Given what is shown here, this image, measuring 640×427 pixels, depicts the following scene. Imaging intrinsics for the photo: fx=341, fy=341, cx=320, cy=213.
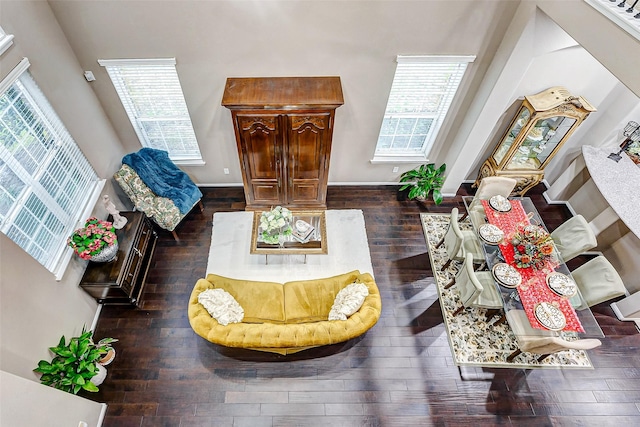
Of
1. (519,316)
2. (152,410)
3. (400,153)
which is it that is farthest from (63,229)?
(519,316)

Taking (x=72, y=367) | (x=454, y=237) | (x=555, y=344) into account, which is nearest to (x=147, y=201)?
(x=72, y=367)

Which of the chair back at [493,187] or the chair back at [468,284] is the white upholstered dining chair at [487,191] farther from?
the chair back at [468,284]

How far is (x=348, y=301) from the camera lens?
3633 millimetres

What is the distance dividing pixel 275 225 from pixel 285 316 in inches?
45.0

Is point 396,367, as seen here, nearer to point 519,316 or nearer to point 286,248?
point 519,316

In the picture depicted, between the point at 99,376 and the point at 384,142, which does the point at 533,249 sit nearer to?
the point at 384,142

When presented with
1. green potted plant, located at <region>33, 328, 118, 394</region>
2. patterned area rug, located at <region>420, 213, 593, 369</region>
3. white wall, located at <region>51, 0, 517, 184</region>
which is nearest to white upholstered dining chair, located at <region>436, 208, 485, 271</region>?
patterned area rug, located at <region>420, 213, 593, 369</region>

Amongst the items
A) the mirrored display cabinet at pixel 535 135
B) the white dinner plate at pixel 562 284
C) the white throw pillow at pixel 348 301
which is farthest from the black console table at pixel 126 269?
the mirrored display cabinet at pixel 535 135

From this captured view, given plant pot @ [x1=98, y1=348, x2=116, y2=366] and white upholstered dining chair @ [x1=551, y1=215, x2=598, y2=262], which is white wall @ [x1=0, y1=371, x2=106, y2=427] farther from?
white upholstered dining chair @ [x1=551, y1=215, x2=598, y2=262]

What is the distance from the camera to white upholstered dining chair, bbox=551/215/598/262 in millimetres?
3990

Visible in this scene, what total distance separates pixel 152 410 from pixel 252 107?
352 centimetres

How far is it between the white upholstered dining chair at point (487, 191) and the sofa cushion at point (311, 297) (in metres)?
1.79

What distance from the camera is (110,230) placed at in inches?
160

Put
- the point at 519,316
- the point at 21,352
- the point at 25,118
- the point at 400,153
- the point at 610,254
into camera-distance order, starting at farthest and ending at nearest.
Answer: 1. the point at 400,153
2. the point at 610,254
3. the point at 519,316
4. the point at 25,118
5. the point at 21,352
